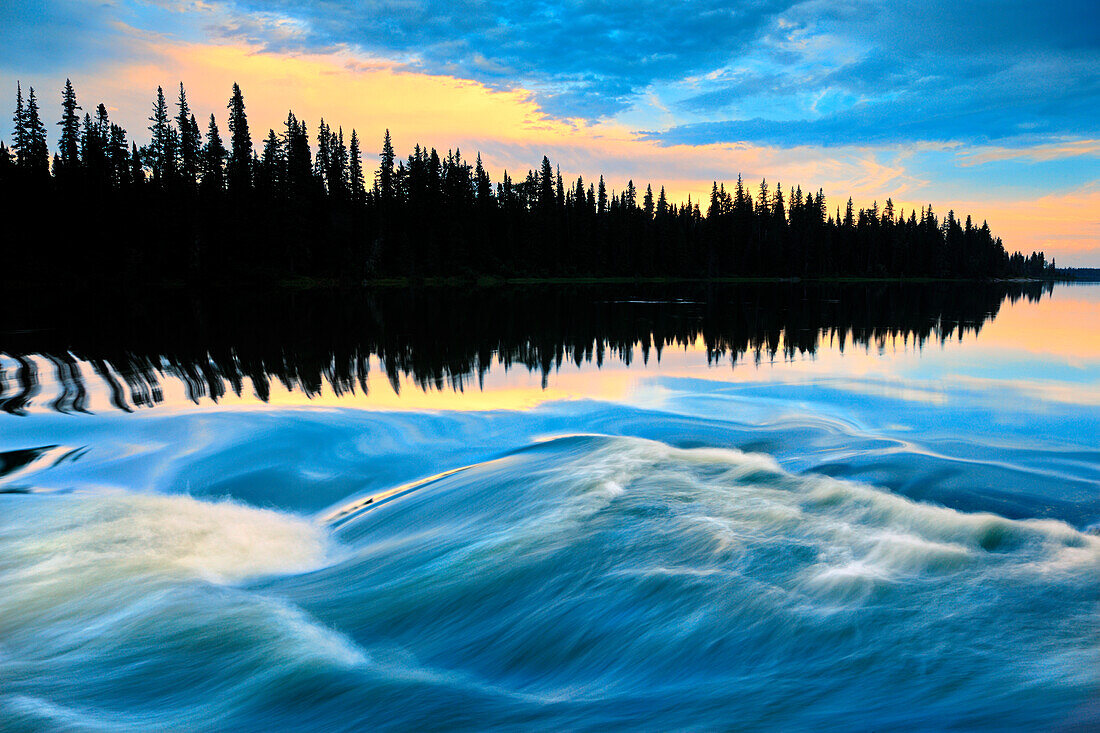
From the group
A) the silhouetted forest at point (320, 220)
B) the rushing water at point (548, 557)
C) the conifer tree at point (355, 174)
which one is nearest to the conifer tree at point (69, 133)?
the silhouetted forest at point (320, 220)

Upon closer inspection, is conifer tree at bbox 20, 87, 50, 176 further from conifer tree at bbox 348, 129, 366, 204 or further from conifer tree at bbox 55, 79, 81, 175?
conifer tree at bbox 348, 129, 366, 204

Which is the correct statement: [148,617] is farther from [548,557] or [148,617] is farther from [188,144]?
[188,144]

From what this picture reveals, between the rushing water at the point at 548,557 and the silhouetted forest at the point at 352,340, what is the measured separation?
0.85 metres

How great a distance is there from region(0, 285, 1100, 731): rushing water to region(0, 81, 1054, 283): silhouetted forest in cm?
5342

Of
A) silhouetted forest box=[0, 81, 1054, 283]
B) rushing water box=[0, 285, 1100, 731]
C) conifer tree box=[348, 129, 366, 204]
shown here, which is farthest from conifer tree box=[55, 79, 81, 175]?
rushing water box=[0, 285, 1100, 731]

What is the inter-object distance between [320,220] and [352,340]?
5359cm

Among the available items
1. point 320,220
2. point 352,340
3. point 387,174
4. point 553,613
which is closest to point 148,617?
point 553,613

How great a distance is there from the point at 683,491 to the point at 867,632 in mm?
2925

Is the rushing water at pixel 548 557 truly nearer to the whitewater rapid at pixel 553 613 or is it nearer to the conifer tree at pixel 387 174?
the whitewater rapid at pixel 553 613

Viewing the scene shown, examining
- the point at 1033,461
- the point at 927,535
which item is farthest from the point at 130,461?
the point at 1033,461

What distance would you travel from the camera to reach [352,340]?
835 inches

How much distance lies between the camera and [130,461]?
880cm

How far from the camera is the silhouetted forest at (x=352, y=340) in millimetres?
14305

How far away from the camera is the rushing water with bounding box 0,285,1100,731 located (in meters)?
4.09
